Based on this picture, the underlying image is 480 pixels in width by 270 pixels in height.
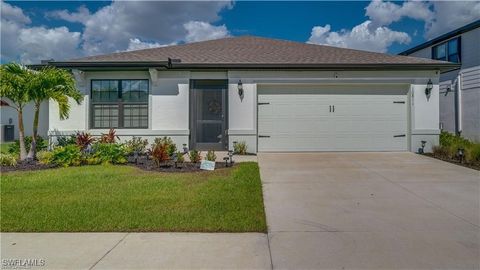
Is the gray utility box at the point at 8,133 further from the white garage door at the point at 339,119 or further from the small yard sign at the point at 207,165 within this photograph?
the small yard sign at the point at 207,165

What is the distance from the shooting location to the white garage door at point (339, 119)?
11789 mm

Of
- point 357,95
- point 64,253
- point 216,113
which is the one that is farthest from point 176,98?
point 64,253

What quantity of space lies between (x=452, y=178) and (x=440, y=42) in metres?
11.8

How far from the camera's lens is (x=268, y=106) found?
1184cm

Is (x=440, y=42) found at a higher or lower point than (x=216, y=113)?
higher

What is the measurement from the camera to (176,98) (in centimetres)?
1173

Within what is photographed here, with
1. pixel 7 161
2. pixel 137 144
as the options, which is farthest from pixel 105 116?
pixel 7 161

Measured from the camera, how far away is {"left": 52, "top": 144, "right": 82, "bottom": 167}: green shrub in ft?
28.5

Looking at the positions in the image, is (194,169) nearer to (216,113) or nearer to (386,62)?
(216,113)

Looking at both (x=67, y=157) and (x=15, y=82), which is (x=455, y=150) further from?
(x=15, y=82)

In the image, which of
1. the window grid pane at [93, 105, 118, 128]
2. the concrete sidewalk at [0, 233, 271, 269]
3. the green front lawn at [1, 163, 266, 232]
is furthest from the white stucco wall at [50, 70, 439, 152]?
the concrete sidewalk at [0, 233, 271, 269]

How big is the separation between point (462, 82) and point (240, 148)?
11406mm

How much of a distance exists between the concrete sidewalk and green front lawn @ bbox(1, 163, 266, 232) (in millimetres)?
203

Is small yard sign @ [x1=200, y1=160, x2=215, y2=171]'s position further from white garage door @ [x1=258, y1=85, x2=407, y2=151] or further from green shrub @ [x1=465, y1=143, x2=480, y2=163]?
green shrub @ [x1=465, y1=143, x2=480, y2=163]
